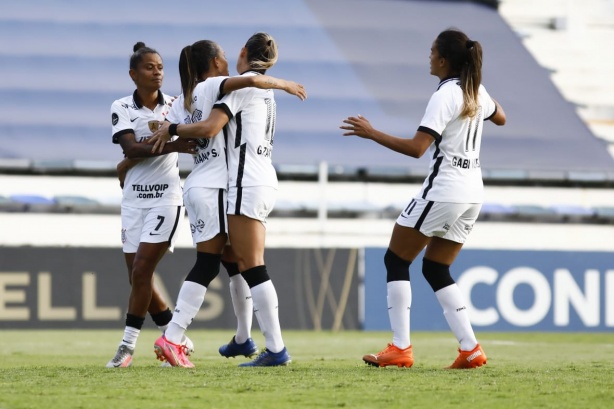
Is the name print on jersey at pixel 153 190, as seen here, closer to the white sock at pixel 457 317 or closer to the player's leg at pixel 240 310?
the player's leg at pixel 240 310

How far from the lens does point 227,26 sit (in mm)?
20766

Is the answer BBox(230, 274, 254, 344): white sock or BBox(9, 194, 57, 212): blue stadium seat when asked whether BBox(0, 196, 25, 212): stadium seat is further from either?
BBox(230, 274, 254, 344): white sock

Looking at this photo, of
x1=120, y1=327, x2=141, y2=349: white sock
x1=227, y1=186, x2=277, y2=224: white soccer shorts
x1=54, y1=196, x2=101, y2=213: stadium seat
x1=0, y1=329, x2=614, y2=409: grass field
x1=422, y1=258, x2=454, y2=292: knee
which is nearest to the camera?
x1=0, y1=329, x2=614, y2=409: grass field

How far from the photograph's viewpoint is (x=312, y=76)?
2062cm

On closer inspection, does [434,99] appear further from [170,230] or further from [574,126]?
[574,126]

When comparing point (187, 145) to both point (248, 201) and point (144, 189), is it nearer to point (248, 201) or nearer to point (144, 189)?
point (248, 201)

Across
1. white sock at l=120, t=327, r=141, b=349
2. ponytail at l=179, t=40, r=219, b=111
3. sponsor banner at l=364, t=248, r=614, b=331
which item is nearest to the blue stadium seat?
sponsor banner at l=364, t=248, r=614, b=331

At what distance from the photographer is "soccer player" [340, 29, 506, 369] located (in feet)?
19.9

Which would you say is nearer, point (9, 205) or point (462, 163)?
point (462, 163)

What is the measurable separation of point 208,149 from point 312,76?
14.6 metres

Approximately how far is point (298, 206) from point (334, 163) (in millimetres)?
1303

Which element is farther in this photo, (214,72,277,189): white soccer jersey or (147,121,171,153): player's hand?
(147,121,171,153): player's hand

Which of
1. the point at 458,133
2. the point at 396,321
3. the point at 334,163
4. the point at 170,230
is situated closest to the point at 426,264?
the point at 396,321

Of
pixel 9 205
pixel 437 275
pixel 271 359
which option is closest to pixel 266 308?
pixel 271 359
